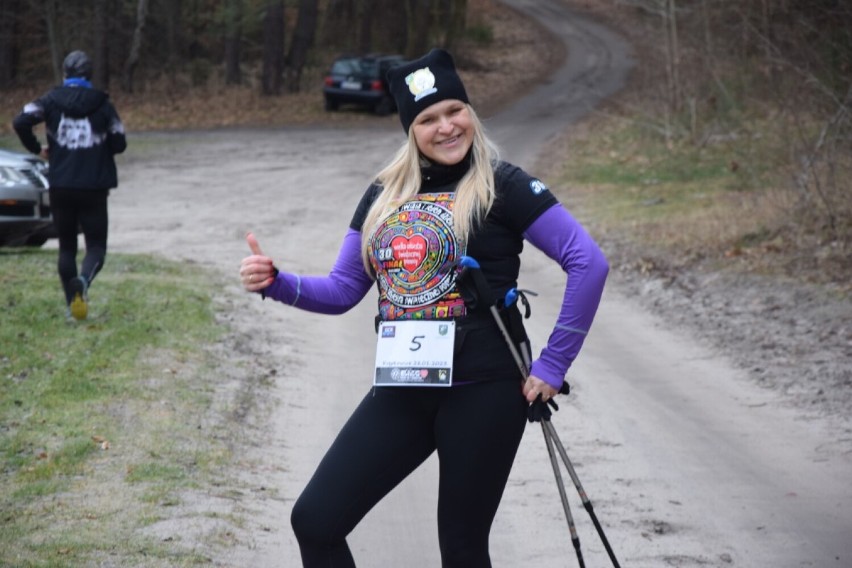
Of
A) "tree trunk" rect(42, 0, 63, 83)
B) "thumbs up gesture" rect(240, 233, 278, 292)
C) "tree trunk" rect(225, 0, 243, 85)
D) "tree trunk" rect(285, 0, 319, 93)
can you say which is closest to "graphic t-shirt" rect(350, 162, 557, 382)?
"thumbs up gesture" rect(240, 233, 278, 292)

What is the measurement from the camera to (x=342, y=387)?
9367 millimetres

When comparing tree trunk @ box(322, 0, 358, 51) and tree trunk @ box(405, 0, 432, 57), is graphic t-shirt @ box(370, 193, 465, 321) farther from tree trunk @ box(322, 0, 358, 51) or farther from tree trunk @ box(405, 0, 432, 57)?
tree trunk @ box(322, 0, 358, 51)

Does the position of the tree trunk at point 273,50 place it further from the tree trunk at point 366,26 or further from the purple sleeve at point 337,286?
the purple sleeve at point 337,286

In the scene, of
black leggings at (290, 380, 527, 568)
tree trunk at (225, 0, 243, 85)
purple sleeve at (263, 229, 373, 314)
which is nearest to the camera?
black leggings at (290, 380, 527, 568)

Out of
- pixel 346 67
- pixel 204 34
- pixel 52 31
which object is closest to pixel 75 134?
pixel 346 67

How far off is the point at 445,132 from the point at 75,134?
6.73 metres

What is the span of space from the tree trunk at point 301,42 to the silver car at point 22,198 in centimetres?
2712

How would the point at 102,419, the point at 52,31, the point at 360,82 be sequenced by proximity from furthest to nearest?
the point at 52,31 < the point at 360,82 < the point at 102,419

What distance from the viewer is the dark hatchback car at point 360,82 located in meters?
37.9

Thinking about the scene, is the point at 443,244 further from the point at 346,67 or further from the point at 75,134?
the point at 346,67

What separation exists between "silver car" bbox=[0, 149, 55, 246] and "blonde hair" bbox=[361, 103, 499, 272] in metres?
11.4

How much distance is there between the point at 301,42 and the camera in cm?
4203

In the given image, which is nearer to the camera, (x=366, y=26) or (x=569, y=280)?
(x=569, y=280)

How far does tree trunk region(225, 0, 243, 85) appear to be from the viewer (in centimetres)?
4053
